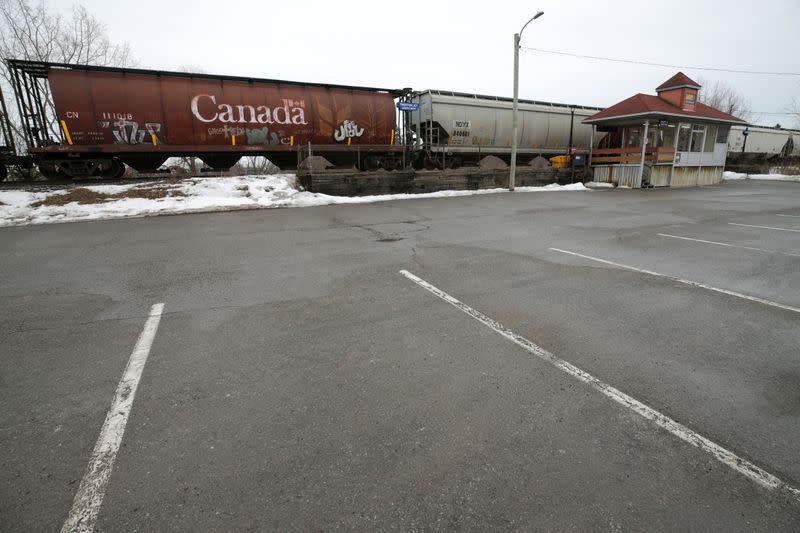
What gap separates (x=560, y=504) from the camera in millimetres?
1897

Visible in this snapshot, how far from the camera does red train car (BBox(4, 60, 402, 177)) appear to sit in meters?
13.6

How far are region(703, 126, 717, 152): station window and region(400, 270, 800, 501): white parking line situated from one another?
92.7 feet

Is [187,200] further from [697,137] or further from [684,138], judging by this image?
[697,137]

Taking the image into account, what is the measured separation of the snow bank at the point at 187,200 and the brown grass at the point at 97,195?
16 centimetres

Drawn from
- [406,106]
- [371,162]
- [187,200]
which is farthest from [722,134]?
[187,200]

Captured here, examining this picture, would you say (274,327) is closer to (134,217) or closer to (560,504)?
(560,504)

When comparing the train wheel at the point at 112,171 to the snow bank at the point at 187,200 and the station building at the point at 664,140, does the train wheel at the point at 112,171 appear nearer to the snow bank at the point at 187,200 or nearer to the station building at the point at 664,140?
the snow bank at the point at 187,200

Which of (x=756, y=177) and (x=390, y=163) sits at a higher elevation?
(x=390, y=163)

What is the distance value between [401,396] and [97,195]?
14118 millimetres

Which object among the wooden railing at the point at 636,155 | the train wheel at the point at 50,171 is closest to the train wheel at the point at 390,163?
the wooden railing at the point at 636,155

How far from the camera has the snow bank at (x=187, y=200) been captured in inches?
436

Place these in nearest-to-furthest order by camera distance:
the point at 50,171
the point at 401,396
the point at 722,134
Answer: the point at 401,396
the point at 50,171
the point at 722,134

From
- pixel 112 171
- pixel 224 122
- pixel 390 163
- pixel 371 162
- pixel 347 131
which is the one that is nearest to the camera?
pixel 112 171

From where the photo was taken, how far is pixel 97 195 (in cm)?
1243
